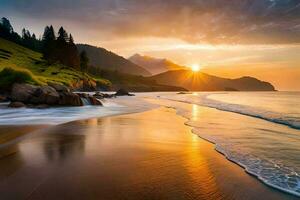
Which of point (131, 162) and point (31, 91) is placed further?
point (31, 91)

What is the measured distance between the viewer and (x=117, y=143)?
417 inches

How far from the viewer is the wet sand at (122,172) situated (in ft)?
18.0

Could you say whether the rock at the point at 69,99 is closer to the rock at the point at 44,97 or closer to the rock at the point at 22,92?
the rock at the point at 44,97

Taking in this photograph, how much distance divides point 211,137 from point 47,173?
7892 millimetres

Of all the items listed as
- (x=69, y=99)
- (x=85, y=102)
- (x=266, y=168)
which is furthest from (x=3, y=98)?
(x=266, y=168)

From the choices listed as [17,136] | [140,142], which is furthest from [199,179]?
[17,136]

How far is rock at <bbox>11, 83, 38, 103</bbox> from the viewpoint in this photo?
29.0 meters

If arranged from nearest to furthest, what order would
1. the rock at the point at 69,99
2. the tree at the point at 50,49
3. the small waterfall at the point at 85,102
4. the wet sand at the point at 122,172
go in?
the wet sand at the point at 122,172, the rock at the point at 69,99, the small waterfall at the point at 85,102, the tree at the point at 50,49

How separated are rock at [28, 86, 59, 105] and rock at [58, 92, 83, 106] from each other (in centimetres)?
64

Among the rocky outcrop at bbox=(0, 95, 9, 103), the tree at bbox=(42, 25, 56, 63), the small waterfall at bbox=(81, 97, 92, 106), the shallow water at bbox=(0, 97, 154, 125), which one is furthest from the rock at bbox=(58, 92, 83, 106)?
the tree at bbox=(42, 25, 56, 63)

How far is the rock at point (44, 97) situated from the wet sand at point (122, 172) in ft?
63.5

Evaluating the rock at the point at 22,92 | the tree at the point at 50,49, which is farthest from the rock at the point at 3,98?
the tree at the point at 50,49

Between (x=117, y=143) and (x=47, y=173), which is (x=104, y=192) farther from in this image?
(x=117, y=143)

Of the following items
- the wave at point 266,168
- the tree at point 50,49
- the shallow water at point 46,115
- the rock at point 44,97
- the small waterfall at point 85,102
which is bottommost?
the shallow water at point 46,115
